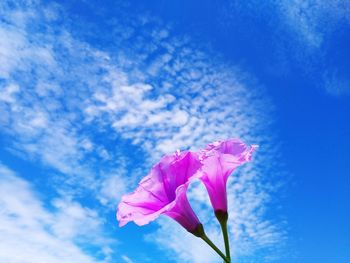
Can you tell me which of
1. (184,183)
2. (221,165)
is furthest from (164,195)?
(221,165)

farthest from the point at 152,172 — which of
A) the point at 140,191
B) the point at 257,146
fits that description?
the point at 257,146

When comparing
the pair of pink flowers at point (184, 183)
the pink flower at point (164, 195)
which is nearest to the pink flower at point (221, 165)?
the pair of pink flowers at point (184, 183)

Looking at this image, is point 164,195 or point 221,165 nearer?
point 221,165

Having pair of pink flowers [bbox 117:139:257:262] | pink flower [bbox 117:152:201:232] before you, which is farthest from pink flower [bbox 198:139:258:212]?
pink flower [bbox 117:152:201:232]

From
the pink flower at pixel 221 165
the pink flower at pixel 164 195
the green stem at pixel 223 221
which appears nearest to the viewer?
the green stem at pixel 223 221

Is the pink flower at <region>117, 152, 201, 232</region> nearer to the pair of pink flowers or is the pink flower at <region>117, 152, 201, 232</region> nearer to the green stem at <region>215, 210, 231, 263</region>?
the pair of pink flowers

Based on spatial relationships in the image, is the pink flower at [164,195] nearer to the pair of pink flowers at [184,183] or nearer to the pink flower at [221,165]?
the pair of pink flowers at [184,183]

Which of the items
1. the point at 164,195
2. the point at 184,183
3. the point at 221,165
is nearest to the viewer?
the point at 184,183

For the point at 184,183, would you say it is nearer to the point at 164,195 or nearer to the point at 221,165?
the point at 221,165
